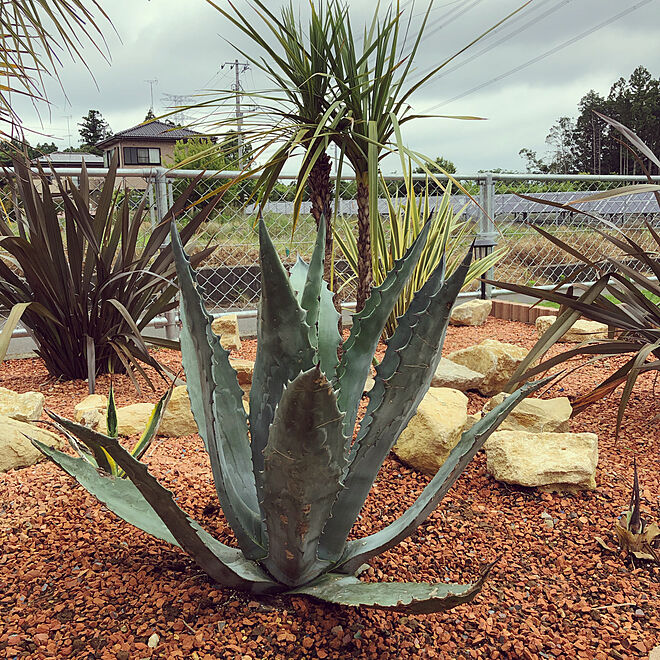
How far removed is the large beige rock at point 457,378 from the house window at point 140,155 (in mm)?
44246

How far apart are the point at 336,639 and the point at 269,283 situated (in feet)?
2.16

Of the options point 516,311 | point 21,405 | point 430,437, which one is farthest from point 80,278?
point 516,311

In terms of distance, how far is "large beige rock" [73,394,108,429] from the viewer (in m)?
2.14

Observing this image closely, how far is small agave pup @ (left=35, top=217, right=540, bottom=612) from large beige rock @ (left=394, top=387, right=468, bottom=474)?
683 mm

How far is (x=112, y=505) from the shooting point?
4.06 feet

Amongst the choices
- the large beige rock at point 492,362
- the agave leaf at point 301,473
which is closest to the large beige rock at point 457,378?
the large beige rock at point 492,362

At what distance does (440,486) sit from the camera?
115 cm

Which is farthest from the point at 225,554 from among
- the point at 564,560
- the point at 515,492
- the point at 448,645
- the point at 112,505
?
the point at 515,492

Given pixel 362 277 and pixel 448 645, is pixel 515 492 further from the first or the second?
pixel 362 277

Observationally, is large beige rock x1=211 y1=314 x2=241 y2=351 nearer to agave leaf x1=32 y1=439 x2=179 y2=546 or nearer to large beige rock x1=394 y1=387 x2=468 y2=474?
large beige rock x1=394 y1=387 x2=468 y2=474

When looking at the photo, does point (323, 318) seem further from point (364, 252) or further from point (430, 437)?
point (364, 252)

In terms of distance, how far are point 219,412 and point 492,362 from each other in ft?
6.63

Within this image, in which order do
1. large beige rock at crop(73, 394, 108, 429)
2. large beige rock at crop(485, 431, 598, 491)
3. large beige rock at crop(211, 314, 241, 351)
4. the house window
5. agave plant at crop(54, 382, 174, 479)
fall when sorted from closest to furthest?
agave plant at crop(54, 382, 174, 479) < large beige rock at crop(485, 431, 598, 491) < large beige rock at crop(73, 394, 108, 429) < large beige rock at crop(211, 314, 241, 351) < the house window

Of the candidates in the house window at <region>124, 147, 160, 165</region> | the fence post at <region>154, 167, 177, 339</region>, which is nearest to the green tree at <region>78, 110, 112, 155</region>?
the house window at <region>124, 147, 160, 165</region>
